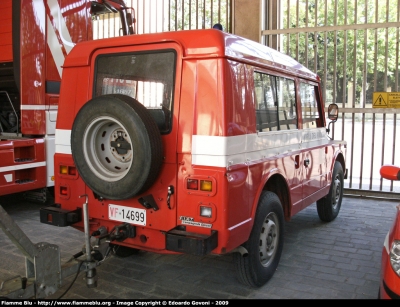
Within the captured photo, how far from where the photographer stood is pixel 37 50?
615 centimetres

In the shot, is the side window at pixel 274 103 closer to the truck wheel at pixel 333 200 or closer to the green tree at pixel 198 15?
the truck wheel at pixel 333 200

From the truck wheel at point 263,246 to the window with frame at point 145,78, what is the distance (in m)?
1.17

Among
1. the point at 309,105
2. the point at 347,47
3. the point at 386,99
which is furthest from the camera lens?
the point at 347,47

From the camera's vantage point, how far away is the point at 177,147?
3.43 m

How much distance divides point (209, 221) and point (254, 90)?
49.5 inches

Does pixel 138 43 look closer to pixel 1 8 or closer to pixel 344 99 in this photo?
pixel 1 8

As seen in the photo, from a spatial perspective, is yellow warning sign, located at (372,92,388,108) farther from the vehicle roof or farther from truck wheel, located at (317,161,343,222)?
the vehicle roof

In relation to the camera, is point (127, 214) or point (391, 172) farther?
point (127, 214)

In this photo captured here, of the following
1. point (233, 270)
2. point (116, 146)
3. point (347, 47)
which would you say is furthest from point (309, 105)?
point (347, 47)

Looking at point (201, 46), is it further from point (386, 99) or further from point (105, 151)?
point (386, 99)

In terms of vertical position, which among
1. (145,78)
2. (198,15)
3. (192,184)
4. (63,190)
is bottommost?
(63,190)

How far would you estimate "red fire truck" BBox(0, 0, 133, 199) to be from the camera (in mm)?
5988

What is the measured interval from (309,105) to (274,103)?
53.1 inches

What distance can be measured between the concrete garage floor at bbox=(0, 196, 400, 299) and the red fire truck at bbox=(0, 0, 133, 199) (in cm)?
75
